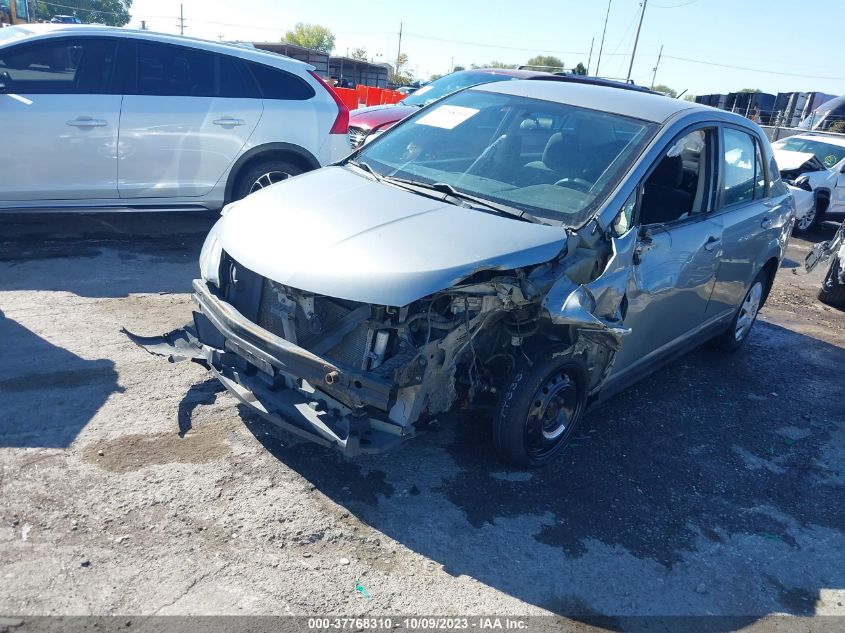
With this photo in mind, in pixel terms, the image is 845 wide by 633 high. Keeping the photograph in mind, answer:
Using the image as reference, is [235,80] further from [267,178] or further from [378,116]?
[378,116]

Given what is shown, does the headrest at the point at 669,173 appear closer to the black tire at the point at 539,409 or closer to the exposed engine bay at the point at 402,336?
the exposed engine bay at the point at 402,336

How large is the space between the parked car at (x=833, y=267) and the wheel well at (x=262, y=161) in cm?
597

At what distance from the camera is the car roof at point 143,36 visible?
6320 millimetres

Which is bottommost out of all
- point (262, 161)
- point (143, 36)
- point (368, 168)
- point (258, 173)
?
point (258, 173)

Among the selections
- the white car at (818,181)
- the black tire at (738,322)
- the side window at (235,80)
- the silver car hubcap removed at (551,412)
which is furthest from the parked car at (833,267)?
the side window at (235,80)

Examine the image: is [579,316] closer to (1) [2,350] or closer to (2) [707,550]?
(2) [707,550]

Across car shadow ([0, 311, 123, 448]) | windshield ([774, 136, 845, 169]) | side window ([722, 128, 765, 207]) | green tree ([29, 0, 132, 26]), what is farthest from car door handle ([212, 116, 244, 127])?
green tree ([29, 0, 132, 26])

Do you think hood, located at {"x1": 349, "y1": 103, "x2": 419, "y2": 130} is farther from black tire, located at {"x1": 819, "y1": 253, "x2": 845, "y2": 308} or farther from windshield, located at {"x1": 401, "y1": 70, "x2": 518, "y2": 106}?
black tire, located at {"x1": 819, "y1": 253, "x2": 845, "y2": 308}

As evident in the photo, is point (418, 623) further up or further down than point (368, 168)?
further down

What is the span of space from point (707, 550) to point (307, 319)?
7.53ft

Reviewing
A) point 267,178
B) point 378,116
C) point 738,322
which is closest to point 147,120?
point 267,178

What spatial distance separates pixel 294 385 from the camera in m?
3.41

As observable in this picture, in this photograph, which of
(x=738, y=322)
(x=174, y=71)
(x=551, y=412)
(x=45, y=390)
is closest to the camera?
(x=551, y=412)

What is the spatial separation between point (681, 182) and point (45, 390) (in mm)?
4201
